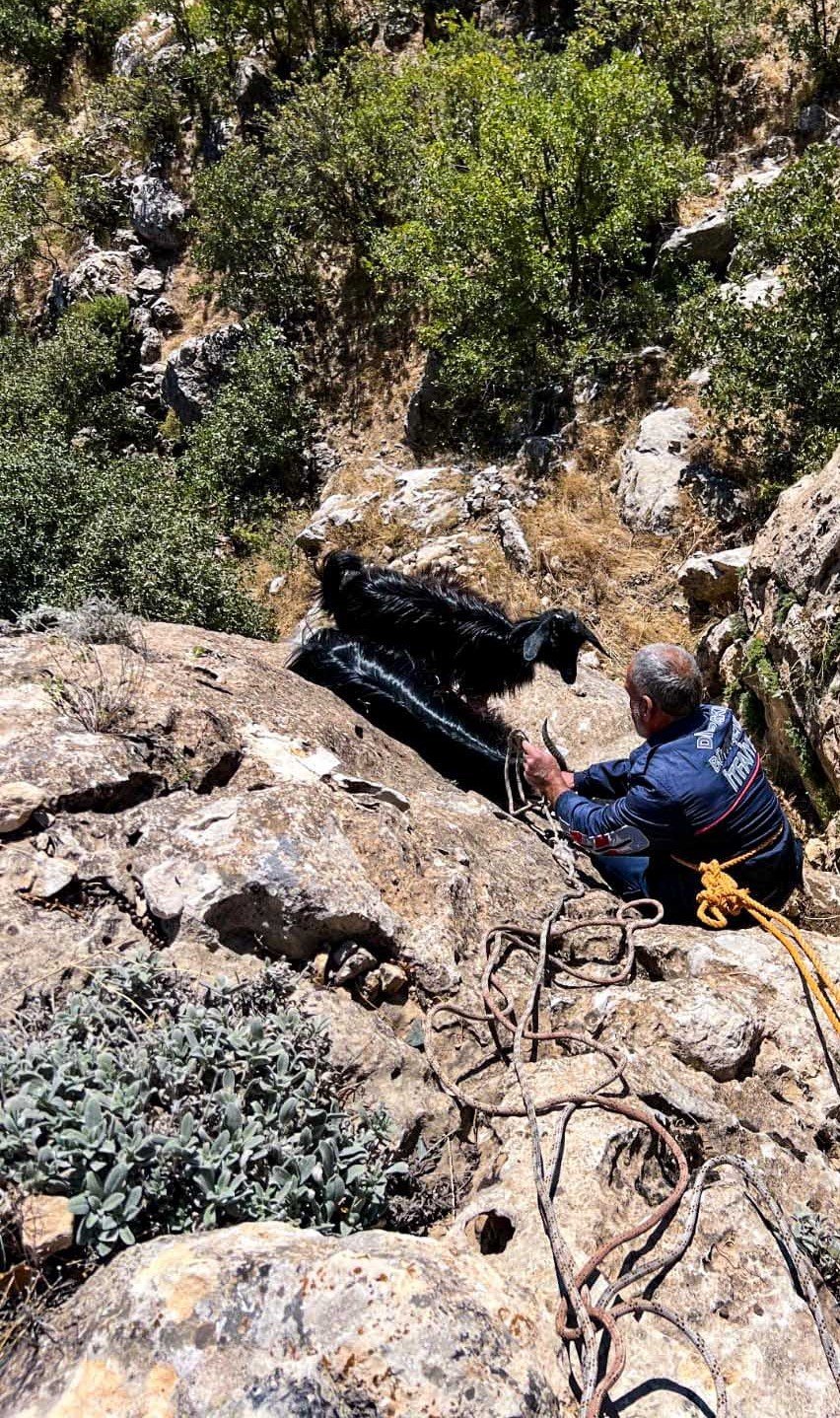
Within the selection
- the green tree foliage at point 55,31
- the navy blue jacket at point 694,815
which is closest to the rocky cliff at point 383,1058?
the navy blue jacket at point 694,815

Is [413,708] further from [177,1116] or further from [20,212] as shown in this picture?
[20,212]

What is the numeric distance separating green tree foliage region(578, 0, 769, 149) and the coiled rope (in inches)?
524

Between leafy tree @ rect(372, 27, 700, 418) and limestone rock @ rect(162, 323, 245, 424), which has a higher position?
leafy tree @ rect(372, 27, 700, 418)

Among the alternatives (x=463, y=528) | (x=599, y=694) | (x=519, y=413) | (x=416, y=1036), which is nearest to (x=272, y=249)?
(x=519, y=413)

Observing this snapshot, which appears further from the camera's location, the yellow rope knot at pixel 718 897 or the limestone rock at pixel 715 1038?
the yellow rope knot at pixel 718 897

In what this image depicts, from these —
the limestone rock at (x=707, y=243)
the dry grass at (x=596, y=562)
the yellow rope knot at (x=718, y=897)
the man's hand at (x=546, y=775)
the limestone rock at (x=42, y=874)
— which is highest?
the limestone rock at (x=707, y=243)

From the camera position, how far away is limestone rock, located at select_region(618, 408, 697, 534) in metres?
8.82

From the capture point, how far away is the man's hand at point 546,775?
4172 mm

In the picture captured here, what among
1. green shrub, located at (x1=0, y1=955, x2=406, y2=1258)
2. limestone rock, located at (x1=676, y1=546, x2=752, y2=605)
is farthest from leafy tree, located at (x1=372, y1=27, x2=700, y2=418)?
green shrub, located at (x1=0, y1=955, x2=406, y2=1258)

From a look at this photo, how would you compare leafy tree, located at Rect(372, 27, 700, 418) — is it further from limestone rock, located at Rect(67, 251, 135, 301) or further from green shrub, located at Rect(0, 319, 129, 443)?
limestone rock, located at Rect(67, 251, 135, 301)

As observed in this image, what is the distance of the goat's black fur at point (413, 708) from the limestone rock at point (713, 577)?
3.05m

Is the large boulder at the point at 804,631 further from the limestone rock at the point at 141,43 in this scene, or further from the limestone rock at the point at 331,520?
the limestone rock at the point at 141,43

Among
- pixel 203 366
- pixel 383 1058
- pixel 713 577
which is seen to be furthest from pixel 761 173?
pixel 383 1058

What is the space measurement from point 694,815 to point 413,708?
214cm
